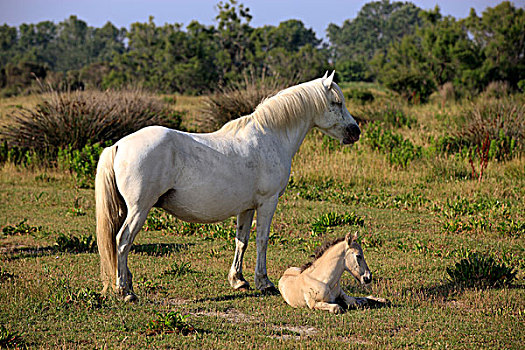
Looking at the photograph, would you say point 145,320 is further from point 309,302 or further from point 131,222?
point 309,302

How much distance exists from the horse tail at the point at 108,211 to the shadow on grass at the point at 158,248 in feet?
8.34

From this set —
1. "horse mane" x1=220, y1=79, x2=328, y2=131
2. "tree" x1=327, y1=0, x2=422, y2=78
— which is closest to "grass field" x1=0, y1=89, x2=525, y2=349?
"horse mane" x1=220, y1=79, x2=328, y2=131

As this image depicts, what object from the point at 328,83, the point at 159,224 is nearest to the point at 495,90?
the point at 159,224

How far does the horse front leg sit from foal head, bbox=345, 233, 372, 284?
3.70 ft

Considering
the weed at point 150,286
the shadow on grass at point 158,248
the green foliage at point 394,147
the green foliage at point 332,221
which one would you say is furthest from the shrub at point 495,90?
the weed at point 150,286

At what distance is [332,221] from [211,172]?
15.4 ft

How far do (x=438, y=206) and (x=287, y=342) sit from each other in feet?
26.0

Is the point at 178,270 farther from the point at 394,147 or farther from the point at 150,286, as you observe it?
the point at 394,147

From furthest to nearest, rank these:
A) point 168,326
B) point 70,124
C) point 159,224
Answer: point 70,124 < point 159,224 < point 168,326

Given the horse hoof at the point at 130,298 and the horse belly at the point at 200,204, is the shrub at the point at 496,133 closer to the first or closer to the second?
the horse belly at the point at 200,204

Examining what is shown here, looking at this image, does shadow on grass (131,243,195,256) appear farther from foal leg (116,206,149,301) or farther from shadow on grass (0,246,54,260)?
foal leg (116,206,149,301)

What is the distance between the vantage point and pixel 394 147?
54.5 feet

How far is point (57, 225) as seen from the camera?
33.7ft

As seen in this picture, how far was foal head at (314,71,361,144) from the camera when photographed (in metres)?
6.97
